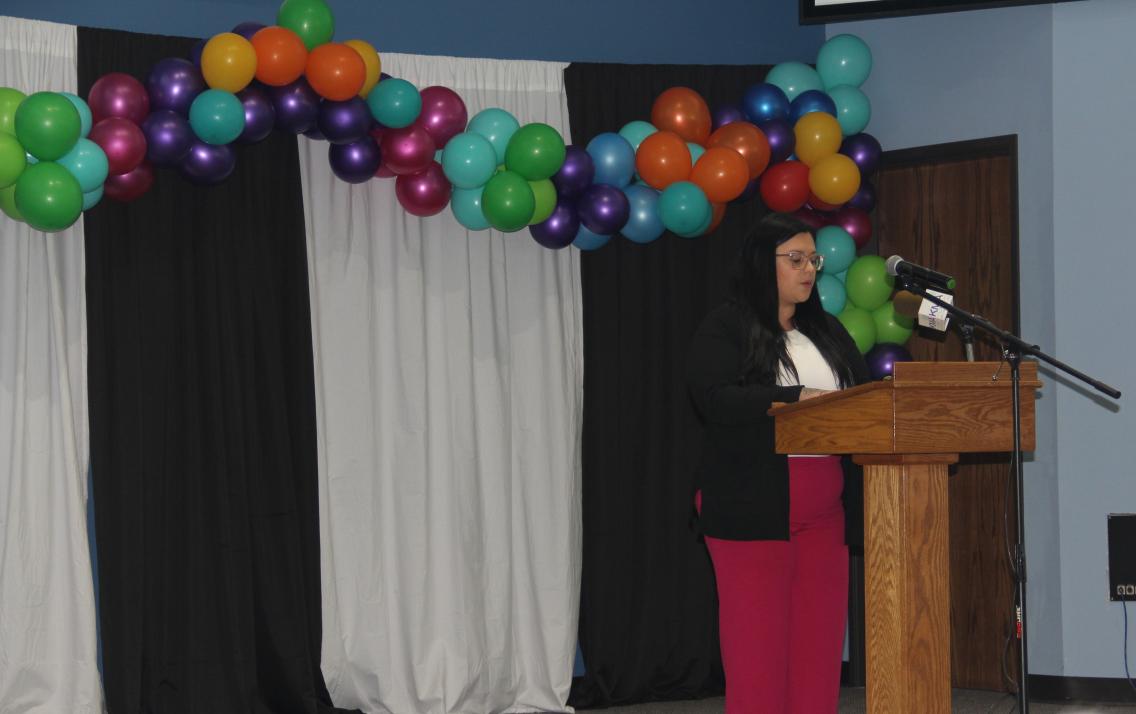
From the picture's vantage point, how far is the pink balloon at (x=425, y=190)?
4.54m

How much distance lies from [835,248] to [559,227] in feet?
3.60

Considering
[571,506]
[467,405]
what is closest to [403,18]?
[467,405]

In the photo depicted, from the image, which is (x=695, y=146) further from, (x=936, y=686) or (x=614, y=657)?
(x=936, y=686)

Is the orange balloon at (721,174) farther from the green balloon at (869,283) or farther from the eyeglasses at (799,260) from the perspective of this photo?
the eyeglasses at (799,260)

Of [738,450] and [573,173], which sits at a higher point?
[573,173]

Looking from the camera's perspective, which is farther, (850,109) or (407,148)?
(850,109)

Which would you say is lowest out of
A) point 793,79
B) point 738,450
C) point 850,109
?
point 738,450

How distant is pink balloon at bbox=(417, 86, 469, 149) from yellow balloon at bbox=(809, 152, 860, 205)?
1.37 meters

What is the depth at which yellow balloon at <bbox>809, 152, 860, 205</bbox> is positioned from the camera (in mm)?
4746

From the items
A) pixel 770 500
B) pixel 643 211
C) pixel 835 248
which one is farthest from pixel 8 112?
pixel 835 248

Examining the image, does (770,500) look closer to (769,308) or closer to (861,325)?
(769,308)

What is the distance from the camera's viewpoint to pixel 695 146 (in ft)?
15.5

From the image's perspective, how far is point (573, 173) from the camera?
454 cm

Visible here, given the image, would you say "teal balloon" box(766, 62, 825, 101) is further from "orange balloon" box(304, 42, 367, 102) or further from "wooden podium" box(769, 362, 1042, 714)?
"wooden podium" box(769, 362, 1042, 714)
